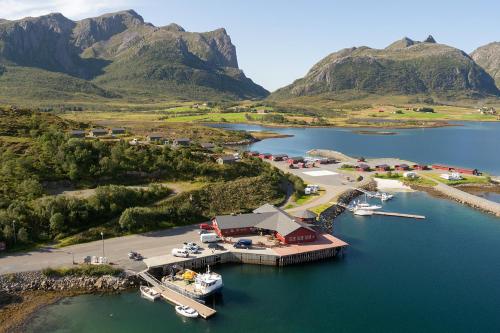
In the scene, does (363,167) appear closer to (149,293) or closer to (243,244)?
(243,244)

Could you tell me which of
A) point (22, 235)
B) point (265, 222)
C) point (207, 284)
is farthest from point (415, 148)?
point (22, 235)

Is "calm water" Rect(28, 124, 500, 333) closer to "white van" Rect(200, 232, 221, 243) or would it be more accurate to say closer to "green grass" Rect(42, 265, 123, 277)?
"green grass" Rect(42, 265, 123, 277)

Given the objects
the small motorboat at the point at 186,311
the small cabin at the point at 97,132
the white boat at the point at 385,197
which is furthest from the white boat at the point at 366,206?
the small cabin at the point at 97,132

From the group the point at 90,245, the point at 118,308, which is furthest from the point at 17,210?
the point at 118,308

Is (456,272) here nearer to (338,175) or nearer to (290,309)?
(290,309)

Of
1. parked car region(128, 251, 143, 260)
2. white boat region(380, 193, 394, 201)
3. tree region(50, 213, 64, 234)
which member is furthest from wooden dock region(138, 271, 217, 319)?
white boat region(380, 193, 394, 201)

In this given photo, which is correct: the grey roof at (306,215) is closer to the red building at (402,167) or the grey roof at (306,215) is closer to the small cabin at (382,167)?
the small cabin at (382,167)
